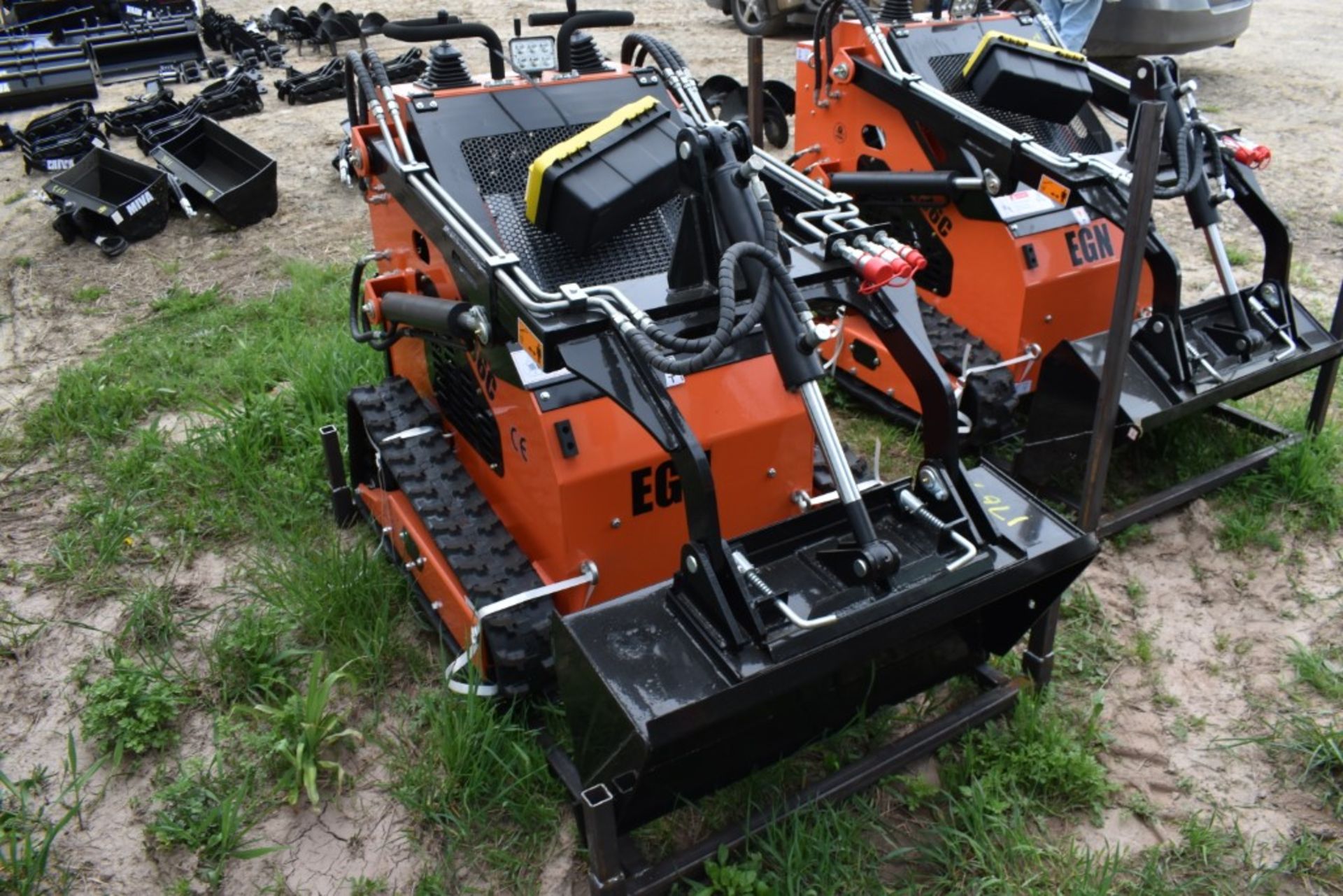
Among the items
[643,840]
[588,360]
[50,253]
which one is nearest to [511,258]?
[588,360]

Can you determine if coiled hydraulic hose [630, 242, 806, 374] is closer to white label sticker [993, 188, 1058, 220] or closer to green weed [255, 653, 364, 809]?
green weed [255, 653, 364, 809]

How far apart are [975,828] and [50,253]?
6.28 m

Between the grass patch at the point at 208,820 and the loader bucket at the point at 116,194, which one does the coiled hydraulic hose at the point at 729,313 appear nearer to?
the grass patch at the point at 208,820

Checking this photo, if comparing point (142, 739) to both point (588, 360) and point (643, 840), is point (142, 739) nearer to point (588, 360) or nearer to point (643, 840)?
point (643, 840)

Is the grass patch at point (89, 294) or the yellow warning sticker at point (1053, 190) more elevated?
the yellow warning sticker at point (1053, 190)

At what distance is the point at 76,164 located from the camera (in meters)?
6.64

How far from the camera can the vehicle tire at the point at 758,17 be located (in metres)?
10.6

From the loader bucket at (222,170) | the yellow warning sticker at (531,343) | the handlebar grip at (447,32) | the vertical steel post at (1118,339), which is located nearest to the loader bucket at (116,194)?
the loader bucket at (222,170)

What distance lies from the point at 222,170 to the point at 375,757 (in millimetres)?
5550

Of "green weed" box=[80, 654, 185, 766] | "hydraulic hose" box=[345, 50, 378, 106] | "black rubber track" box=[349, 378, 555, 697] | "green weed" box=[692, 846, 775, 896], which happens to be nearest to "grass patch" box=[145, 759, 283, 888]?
"green weed" box=[80, 654, 185, 766]

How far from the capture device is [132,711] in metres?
2.98

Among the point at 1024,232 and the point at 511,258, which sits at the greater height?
the point at 511,258

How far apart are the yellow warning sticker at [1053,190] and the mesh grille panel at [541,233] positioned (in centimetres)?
151

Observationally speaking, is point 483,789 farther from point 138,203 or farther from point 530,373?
point 138,203
